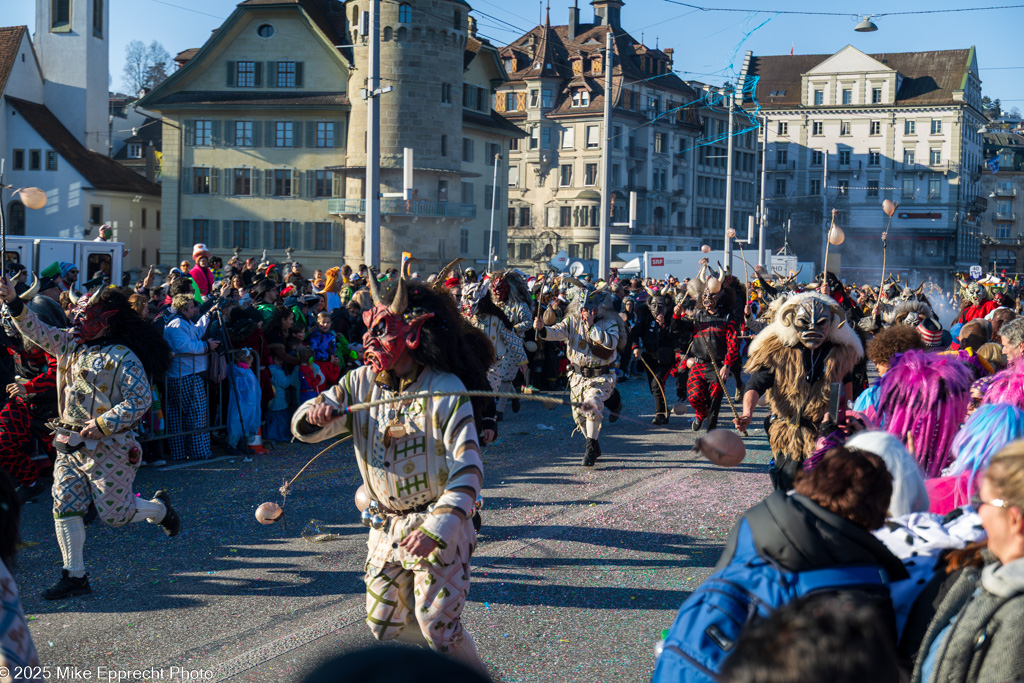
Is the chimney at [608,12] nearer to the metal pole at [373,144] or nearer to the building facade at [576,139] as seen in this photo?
the building facade at [576,139]

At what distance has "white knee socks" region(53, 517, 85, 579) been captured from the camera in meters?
5.87

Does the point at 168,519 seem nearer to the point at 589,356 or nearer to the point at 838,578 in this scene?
the point at 589,356

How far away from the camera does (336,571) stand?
6562 millimetres

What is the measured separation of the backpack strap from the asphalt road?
2.21 meters

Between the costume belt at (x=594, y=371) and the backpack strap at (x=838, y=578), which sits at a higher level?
the backpack strap at (x=838, y=578)

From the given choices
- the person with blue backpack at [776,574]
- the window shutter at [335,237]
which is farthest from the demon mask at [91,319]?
the window shutter at [335,237]

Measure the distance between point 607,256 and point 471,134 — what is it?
28.4m

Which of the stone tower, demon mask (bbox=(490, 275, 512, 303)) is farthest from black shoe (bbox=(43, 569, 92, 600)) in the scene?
the stone tower

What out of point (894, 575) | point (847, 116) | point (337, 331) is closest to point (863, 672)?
point (894, 575)

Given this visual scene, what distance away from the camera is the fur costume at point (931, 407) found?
4887 mm

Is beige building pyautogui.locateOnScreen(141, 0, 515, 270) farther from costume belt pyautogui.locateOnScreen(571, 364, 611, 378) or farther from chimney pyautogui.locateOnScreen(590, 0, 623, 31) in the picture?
costume belt pyautogui.locateOnScreen(571, 364, 611, 378)

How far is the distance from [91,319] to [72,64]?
50.5 meters

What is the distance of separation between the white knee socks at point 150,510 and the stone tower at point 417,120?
36591mm

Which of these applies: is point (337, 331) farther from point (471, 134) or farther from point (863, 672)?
point (471, 134)
